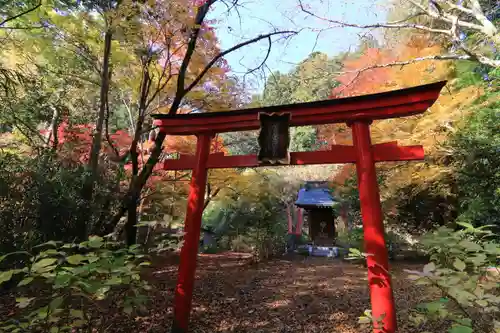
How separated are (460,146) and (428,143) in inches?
29.8

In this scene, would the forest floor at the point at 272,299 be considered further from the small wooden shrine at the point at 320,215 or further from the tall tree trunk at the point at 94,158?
the small wooden shrine at the point at 320,215

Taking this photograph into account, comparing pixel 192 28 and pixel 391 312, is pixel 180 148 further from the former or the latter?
pixel 391 312

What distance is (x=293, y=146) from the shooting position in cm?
2512

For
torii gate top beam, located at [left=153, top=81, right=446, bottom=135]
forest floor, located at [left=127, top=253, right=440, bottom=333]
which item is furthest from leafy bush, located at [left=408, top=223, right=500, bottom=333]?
torii gate top beam, located at [left=153, top=81, right=446, bottom=135]

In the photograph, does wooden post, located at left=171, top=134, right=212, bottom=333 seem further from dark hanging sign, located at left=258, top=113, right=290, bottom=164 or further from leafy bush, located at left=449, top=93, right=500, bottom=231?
leafy bush, located at left=449, top=93, right=500, bottom=231

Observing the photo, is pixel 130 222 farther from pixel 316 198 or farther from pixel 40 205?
pixel 316 198

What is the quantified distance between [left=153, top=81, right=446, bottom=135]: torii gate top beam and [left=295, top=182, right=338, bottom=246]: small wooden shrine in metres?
8.21

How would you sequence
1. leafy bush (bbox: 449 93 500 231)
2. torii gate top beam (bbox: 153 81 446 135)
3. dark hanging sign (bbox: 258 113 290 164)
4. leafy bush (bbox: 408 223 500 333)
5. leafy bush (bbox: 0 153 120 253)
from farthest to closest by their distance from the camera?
leafy bush (bbox: 449 93 500 231) → leafy bush (bbox: 0 153 120 253) → dark hanging sign (bbox: 258 113 290 164) → torii gate top beam (bbox: 153 81 446 135) → leafy bush (bbox: 408 223 500 333)

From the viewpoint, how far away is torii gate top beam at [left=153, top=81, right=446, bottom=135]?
363 centimetres

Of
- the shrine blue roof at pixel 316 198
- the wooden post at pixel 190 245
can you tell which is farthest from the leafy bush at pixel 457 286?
the shrine blue roof at pixel 316 198

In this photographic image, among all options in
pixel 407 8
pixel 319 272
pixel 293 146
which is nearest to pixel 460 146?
pixel 407 8

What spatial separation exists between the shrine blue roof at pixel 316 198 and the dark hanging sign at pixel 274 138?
802 cm

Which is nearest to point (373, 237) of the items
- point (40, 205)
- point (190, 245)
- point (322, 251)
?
point (190, 245)

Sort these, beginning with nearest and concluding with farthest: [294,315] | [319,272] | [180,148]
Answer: [294,315] → [319,272] → [180,148]
